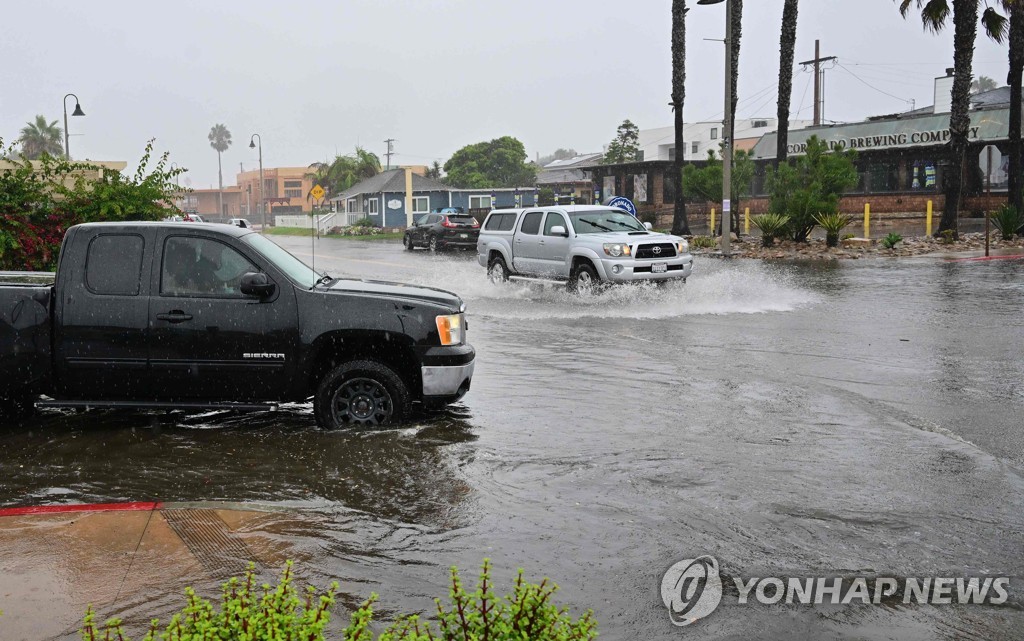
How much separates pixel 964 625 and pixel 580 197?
60124 millimetres

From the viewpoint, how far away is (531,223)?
1953 centimetres

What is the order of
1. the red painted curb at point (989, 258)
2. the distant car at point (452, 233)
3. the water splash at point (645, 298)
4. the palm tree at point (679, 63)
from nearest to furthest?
the water splash at point (645, 298) → the red painted curb at point (989, 258) → the palm tree at point (679, 63) → the distant car at point (452, 233)

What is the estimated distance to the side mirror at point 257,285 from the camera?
7402mm

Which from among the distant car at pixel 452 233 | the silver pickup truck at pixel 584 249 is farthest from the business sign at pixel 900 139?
the silver pickup truck at pixel 584 249

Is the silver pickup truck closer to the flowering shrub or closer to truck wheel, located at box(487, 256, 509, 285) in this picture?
truck wheel, located at box(487, 256, 509, 285)

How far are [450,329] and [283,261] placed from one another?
148 cm

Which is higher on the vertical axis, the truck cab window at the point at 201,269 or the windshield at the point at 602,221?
the windshield at the point at 602,221

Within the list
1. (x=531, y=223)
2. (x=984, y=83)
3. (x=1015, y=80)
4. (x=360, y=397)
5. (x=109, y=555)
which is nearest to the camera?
(x=109, y=555)

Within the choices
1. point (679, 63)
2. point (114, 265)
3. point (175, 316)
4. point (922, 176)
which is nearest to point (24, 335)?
point (114, 265)

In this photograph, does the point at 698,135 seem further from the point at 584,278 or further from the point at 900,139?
the point at 584,278

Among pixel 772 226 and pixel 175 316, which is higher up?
pixel 772 226

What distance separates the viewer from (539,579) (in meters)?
4.91

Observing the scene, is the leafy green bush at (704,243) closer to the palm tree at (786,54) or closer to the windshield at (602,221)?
the palm tree at (786,54)

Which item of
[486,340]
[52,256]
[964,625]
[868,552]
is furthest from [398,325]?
[52,256]
